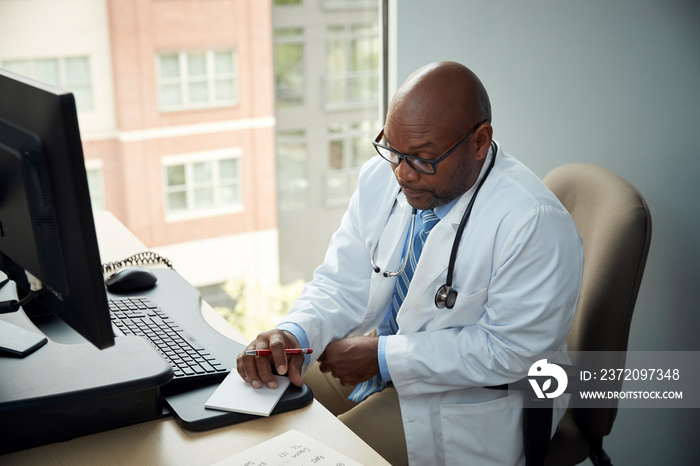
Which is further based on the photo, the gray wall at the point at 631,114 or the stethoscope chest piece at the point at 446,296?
the gray wall at the point at 631,114

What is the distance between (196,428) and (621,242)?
0.88 m

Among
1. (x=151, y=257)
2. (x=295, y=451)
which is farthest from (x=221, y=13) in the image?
(x=295, y=451)

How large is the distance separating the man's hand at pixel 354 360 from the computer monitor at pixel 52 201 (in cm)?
58

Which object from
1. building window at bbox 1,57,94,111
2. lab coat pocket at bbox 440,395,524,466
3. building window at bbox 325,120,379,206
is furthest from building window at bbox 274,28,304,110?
lab coat pocket at bbox 440,395,524,466

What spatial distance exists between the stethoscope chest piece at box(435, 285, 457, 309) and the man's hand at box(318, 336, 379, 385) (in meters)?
0.15

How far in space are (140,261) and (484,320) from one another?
0.91 metres

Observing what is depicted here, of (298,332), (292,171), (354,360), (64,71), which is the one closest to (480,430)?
(354,360)

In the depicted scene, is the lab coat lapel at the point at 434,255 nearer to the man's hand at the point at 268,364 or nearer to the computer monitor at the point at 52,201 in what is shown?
the man's hand at the point at 268,364

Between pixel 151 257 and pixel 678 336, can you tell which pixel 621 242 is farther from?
pixel 151 257

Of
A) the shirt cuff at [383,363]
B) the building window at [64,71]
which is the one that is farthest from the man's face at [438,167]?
the building window at [64,71]

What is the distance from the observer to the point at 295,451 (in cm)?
94

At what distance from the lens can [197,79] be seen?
311 centimetres

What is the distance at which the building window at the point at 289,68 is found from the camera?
2.91m

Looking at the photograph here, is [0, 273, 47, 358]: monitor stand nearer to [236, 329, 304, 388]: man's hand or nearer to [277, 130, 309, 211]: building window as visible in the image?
[236, 329, 304, 388]: man's hand
